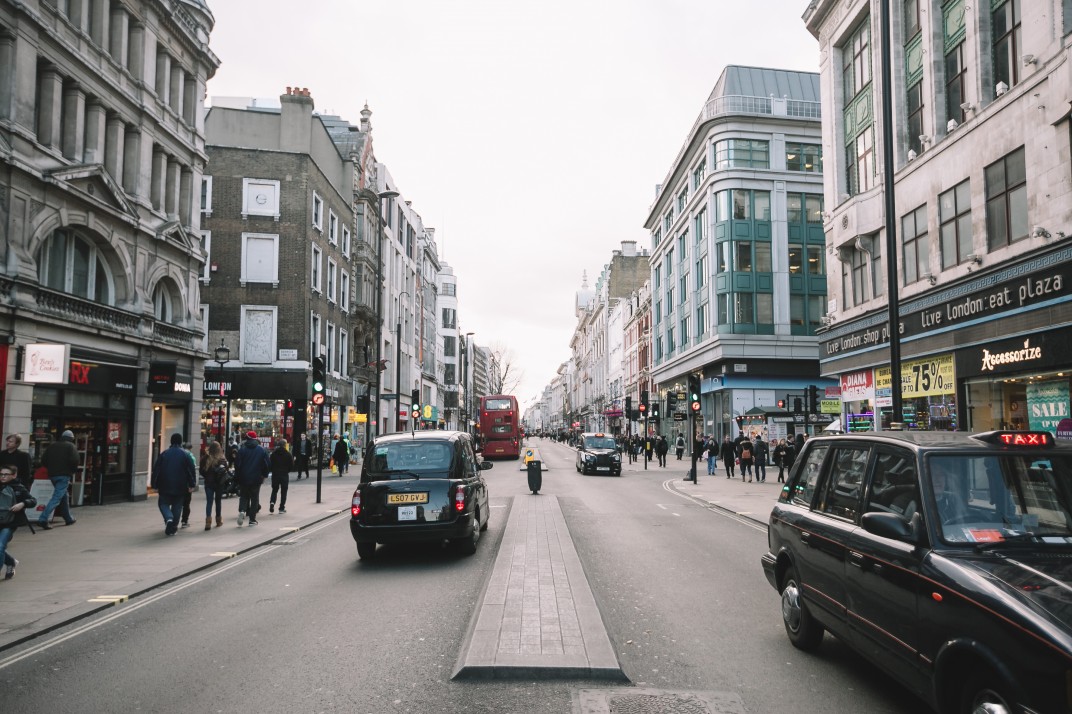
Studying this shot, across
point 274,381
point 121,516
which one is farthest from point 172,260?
point 274,381

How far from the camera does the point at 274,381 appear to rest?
3353 cm

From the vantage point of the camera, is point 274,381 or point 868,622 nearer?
point 868,622

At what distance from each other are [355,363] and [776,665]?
3970 centimetres

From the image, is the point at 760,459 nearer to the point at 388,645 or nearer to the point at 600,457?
the point at 600,457

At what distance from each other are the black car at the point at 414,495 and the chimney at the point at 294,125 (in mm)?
28543

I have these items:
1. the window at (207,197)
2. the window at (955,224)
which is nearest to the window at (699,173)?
the window at (955,224)

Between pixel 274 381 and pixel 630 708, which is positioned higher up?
pixel 274 381

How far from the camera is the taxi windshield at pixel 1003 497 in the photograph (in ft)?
13.8

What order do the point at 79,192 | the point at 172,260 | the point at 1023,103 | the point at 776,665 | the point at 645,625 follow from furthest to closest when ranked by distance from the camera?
the point at 172,260, the point at 79,192, the point at 1023,103, the point at 645,625, the point at 776,665

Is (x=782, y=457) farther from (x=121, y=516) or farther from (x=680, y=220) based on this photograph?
(x=680, y=220)

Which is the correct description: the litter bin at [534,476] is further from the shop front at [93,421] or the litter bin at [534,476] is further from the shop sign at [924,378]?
the shop front at [93,421]

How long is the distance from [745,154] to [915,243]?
27773 mm

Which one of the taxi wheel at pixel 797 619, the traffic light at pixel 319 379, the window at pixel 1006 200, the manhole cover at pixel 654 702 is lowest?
the manhole cover at pixel 654 702

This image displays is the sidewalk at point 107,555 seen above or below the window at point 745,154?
below
